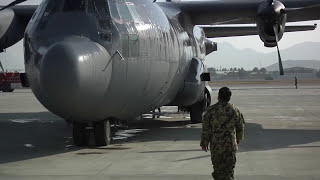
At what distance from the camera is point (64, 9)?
9227 mm

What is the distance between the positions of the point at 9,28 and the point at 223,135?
11230 mm

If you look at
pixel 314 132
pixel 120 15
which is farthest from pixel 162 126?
pixel 120 15

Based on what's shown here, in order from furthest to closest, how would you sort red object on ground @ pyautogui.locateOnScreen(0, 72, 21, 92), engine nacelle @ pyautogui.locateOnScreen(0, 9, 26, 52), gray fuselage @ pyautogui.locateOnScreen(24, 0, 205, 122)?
1. red object on ground @ pyautogui.locateOnScreen(0, 72, 21, 92)
2. engine nacelle @ pyautogui.locateOnScreen(0, 9, 26, 52)
3. gray fuselage @ pyautogui.locateOnScreen(24, 0, 205, 122)

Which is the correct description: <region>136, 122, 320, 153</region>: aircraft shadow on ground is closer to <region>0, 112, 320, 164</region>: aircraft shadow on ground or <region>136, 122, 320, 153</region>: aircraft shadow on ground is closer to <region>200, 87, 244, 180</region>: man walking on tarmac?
<region>0, 112, 320, 164</region>: aircraft shadow on ground

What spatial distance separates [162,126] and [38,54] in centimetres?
693

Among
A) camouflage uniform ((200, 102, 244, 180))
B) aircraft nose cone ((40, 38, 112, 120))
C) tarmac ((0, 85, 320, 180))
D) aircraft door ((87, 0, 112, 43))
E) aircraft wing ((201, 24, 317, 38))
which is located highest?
aircraft wing ((201, 24, 317, 38))

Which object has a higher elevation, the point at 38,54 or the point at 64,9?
the point at 64,9

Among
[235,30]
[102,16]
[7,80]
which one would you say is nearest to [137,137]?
[102,16]

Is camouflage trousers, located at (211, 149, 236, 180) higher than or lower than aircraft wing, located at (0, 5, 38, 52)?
lower

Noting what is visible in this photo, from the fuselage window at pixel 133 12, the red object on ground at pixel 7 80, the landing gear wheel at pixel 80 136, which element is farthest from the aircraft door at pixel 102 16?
the red object on ground at pixel 7 80

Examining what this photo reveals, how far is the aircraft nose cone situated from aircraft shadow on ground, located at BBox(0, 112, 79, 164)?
1.56 metres

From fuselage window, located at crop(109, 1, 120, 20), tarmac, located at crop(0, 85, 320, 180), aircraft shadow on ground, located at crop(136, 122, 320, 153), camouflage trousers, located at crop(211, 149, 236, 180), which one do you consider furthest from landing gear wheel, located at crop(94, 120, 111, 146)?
camouflage trousers, located at crop(211, 149, 236, 180)

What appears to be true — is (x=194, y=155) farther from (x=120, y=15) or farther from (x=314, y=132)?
(x=314, y=132)

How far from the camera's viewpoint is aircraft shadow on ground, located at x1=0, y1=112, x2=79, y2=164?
9.75 meters
